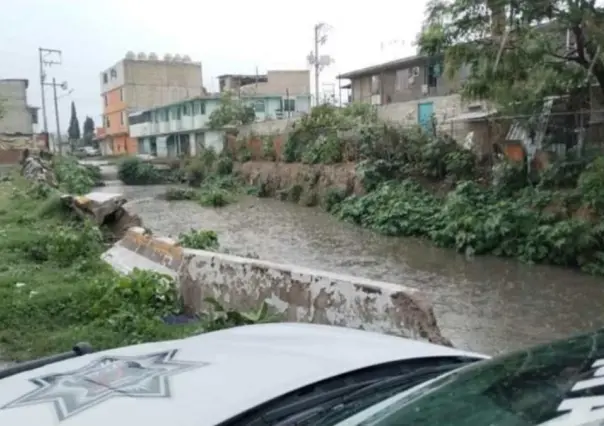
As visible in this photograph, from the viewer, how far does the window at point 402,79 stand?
32.1 m

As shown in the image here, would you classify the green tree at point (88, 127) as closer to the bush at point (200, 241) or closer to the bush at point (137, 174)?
the bush at point (137, 174)

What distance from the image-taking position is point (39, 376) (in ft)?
6.61

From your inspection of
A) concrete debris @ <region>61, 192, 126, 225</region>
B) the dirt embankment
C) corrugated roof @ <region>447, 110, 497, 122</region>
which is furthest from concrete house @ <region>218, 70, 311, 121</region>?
concrete debris @ <region>61, 192, 126, 225</region>

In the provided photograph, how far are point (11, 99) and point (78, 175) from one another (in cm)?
2633

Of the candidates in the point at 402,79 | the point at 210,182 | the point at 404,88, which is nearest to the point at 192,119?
the point at 210,182

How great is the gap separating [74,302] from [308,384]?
15.5ft

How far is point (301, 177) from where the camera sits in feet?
75.7

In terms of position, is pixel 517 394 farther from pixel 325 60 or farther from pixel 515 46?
pixel 325 60

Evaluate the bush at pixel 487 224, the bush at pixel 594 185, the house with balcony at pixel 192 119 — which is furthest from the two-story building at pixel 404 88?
the bush at pixel 594 185

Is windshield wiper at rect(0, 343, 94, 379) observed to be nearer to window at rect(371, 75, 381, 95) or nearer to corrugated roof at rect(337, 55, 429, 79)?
corrugated roof at rect(337, 55, 429, 79)

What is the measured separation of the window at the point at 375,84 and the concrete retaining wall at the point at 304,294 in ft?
96.6

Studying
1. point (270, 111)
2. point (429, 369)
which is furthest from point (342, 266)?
point (270, 111)

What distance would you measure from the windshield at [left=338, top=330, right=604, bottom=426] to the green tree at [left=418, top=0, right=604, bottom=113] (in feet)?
35.6

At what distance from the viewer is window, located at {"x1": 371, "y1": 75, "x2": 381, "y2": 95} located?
34.7 meters
